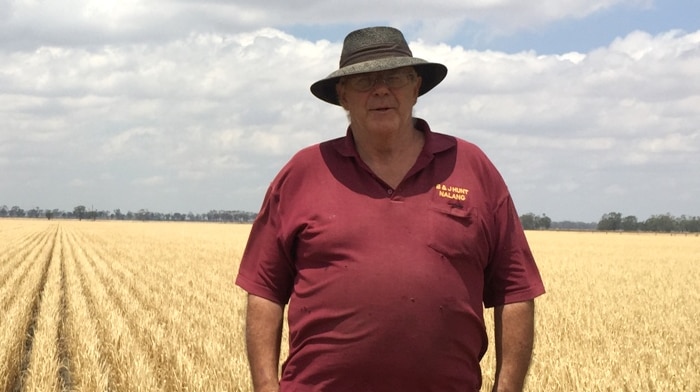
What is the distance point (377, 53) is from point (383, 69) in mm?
102

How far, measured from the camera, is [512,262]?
2.65m

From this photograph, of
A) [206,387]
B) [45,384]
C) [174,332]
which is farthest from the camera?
[174,332]

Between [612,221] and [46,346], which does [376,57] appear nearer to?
[46,346]

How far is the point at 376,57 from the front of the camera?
263 cm

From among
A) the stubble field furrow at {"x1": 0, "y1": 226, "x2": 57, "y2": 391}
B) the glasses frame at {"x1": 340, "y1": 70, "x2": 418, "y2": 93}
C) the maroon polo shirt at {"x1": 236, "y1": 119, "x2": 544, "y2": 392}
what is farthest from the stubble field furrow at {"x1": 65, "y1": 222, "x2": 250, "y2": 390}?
the glasses frame at {"x1": 340, "y1": 70, "x2": 418, "y2": 93}

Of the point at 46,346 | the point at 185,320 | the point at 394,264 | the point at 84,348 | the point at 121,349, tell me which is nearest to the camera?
the point at 394,264

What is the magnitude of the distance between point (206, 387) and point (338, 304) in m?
3.67

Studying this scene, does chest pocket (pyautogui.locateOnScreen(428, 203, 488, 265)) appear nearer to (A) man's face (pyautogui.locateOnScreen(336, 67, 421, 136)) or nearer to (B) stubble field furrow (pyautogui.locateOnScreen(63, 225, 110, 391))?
(A) man's face (pyautogui.locateOnScreen(336, 67, 421, 136))

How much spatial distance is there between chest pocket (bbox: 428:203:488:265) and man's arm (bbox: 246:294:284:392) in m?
0.66

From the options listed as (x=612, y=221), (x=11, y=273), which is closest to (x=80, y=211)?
(x=612, y=221)

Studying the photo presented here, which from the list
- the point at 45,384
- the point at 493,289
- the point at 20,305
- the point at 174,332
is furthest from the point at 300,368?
the point at 20,305

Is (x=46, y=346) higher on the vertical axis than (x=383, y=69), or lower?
lower

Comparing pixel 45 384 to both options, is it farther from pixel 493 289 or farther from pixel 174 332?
pixel 493 289

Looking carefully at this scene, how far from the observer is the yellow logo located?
8.23ft
